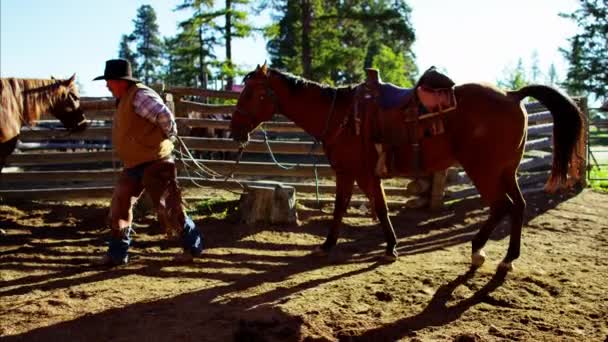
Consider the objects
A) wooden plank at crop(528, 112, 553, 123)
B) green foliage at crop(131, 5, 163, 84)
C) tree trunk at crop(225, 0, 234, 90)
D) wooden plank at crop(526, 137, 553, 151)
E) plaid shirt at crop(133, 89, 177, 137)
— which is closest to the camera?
plaid shirt at crop(133, 89, 177, 137)

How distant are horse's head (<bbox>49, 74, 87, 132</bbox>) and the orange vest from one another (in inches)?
78.8

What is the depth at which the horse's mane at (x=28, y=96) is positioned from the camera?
5.97m

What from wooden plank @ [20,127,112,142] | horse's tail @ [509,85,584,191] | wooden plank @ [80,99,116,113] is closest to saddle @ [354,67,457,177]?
horse's tail @ [509,85,584,191]

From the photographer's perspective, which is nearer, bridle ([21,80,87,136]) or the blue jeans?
the blue jeans

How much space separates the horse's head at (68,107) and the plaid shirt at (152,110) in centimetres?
229

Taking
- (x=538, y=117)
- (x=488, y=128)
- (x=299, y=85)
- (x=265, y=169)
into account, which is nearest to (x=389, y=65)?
(x=538, y=117)

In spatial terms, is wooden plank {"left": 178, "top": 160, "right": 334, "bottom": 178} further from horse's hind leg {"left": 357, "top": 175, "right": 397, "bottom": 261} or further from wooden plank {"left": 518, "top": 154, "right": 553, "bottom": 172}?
wooden plank {"left": 518, "top": 154, "right": 553, "bottom": 172}

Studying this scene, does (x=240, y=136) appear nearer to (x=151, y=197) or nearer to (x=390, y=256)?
(x=151, y=197)

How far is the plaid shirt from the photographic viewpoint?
191 inches

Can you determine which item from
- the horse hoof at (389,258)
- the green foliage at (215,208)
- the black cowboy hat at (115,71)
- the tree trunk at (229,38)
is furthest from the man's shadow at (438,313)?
the tree trunk at (229,38)

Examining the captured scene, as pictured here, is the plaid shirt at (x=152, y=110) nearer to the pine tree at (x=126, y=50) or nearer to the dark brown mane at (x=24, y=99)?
the dark brown mane at (x=24, y=99)

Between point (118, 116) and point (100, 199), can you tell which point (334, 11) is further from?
point (118, 116)

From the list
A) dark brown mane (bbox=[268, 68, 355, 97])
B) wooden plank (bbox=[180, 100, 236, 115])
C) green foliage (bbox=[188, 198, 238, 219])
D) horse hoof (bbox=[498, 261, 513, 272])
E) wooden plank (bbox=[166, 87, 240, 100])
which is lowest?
horse hoof (bbox=[498, 261, 513, 272])

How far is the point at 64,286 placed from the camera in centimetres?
465
